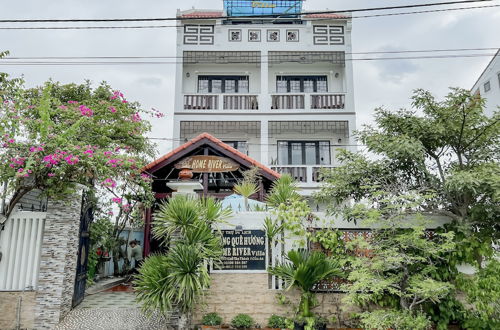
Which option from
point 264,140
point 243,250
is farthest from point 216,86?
point 243,250

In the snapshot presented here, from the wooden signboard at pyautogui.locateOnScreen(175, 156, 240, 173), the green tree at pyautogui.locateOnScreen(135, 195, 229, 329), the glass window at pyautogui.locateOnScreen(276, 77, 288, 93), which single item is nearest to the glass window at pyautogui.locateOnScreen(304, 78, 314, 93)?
the glass window at pyautogui.locateOnScreen(276, 77, 288, 93)

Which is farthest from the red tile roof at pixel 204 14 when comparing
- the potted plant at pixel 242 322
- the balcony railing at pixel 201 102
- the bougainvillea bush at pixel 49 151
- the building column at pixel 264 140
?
the potted plant at pixel 242 322

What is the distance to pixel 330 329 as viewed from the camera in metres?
6.28

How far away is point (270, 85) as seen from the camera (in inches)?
660

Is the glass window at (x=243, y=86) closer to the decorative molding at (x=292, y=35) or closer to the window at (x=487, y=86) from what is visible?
the decorative molding at (x=292, y=35)

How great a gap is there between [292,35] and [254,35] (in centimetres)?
171

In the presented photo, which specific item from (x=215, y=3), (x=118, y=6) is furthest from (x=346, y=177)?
(x=215, y=3)

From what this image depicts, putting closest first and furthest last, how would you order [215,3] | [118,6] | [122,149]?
1. [118,6]
2. [122,149]
3. [215,3]

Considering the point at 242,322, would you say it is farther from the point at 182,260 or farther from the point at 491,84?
the point at 491,84

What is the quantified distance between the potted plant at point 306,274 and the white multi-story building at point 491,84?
54.9 ft

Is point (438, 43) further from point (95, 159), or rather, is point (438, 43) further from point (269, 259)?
point (95, 159)

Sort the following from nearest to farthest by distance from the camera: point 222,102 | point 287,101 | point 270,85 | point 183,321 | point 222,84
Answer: point 183,321 → point 222,102 → point 287,101 → point 270,85 → point 222,84

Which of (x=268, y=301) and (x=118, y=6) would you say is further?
(x=118, y=6)

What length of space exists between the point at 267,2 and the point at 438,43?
26.4 ft
